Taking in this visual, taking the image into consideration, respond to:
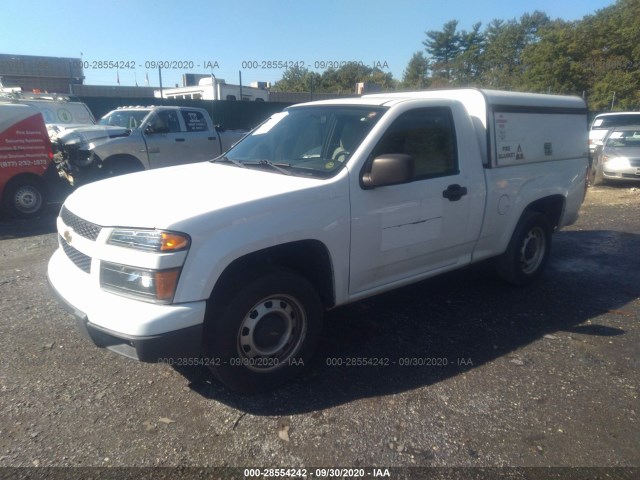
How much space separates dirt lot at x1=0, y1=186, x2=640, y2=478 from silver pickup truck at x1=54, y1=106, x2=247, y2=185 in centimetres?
550

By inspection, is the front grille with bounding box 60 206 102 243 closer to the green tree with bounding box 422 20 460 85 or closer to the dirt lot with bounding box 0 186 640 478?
the dirt lot with bounding box 0 186 640 478

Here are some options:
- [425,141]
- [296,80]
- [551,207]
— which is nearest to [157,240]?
[425,141]

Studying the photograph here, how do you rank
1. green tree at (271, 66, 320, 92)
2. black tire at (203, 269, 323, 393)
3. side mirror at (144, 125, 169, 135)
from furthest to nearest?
green tree at (271, 66, 320, 92) < side mirror at (144, 125, 169, 135) < black tire at (203, 269, 323, 393)

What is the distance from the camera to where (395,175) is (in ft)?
10.9

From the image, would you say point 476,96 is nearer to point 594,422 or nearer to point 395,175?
point 395,175

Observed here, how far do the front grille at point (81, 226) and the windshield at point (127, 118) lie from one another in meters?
8.11

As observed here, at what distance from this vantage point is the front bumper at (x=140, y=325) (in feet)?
8.68

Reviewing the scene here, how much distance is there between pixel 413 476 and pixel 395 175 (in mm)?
1850

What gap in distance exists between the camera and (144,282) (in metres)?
2.70

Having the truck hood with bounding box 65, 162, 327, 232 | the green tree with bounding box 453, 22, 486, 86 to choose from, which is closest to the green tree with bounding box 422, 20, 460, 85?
the green tree with bounding box 453, 22, 486, 86

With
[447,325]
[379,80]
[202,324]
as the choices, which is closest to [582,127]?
[447,325]

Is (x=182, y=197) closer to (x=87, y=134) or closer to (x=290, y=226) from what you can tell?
(x=290, y=226)

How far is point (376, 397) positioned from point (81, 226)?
2220mm

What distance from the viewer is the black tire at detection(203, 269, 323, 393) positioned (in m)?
2.97
